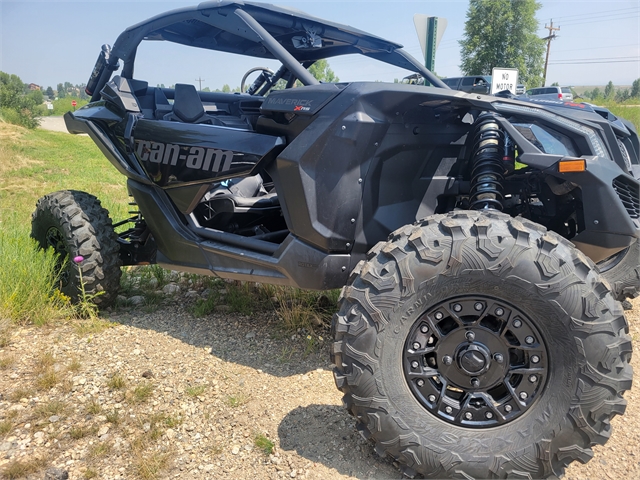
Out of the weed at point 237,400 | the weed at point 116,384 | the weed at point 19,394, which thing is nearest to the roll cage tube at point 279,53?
the weed at point 237,400

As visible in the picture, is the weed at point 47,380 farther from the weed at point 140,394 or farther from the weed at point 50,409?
the weed at point 140,394

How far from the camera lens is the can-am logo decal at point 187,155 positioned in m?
3.18

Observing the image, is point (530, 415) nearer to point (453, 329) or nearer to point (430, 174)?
point (453, 329)

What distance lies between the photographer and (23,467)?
229 cm

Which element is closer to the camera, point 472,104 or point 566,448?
point 566,448

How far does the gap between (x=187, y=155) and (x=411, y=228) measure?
1741 mm

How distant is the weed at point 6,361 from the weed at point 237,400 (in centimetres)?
158

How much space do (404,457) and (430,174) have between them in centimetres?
163

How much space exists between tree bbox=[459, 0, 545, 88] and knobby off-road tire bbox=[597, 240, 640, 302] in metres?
33.4

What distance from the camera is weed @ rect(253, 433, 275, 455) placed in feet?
7.91

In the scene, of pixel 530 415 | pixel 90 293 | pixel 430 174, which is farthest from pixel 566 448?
pixel 90 293

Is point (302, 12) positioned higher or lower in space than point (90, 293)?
higher

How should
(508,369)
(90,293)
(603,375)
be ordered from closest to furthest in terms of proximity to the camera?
1. (603,375)
2. (508,369)
3. (90,293)

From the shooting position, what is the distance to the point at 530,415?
2104 millimetres
